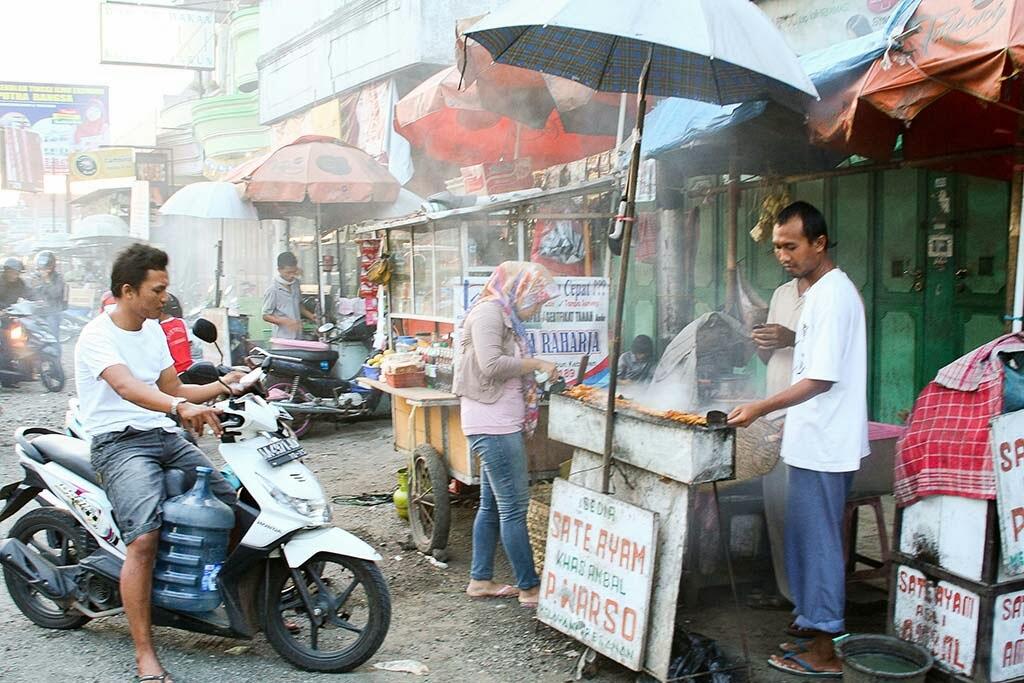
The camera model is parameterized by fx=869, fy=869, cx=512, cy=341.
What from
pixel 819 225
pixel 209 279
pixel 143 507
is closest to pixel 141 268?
pixel 143 507

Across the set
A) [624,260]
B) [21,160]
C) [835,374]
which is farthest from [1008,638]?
[21,160]

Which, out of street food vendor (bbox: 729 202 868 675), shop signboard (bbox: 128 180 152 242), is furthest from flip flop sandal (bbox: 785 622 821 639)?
shop signboard (bbox: 128 180 152 242)

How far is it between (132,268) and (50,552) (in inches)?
63.9

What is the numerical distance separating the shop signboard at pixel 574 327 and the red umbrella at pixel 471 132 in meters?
2.80

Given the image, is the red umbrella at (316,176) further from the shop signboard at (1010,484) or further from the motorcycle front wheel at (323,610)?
the shop signboard at (1010,484)

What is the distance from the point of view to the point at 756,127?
16.4 feet

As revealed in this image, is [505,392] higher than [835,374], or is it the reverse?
[835,374]

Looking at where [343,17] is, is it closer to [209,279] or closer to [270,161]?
[270,161]

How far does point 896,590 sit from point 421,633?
7.42ft

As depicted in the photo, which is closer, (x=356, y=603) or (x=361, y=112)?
(x=356, y=603)

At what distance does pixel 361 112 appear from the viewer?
16.1 meters

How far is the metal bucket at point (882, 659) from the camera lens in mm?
3238

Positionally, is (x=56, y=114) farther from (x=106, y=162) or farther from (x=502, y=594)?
(x=502, y=594)

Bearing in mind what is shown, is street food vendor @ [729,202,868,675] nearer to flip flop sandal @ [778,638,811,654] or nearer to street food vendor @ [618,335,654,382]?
flip flop sandal @ [778,638,811,654]
